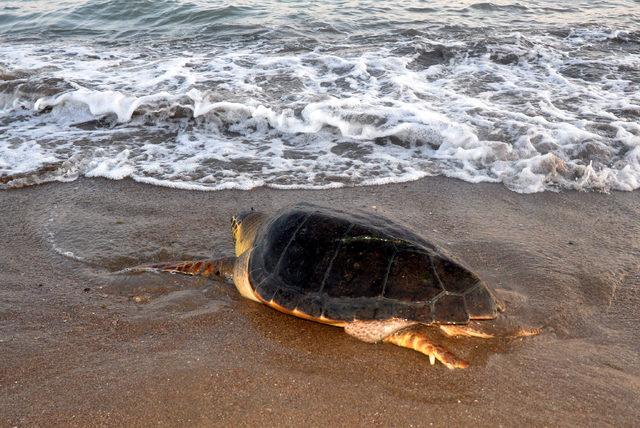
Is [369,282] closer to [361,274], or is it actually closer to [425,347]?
[361,274]

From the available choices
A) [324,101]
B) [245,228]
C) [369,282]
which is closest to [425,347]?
[369,282]

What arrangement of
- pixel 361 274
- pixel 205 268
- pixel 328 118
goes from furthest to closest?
pixel 328 118 → pixel 205 268 → pixel 361 274

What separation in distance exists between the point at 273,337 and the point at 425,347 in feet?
2.76

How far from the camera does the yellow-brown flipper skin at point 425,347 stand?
2680 millimetres

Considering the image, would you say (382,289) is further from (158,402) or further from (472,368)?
(158,402)

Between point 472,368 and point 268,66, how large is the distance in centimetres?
688

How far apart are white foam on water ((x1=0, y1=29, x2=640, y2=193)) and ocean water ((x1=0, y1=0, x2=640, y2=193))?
25mm

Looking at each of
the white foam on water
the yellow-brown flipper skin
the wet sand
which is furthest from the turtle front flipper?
the white foam on water

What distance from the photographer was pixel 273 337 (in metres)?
2.98

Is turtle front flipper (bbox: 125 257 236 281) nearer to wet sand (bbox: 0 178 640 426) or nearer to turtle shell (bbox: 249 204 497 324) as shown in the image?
wet sand (bbox: 0 178 640 426)

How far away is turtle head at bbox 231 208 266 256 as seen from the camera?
11.6ft

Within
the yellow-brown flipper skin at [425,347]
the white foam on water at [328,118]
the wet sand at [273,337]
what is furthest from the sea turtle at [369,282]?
the white foam on water at [328,118]

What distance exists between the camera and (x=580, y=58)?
866cm

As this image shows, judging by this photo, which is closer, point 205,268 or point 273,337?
point 273,337
